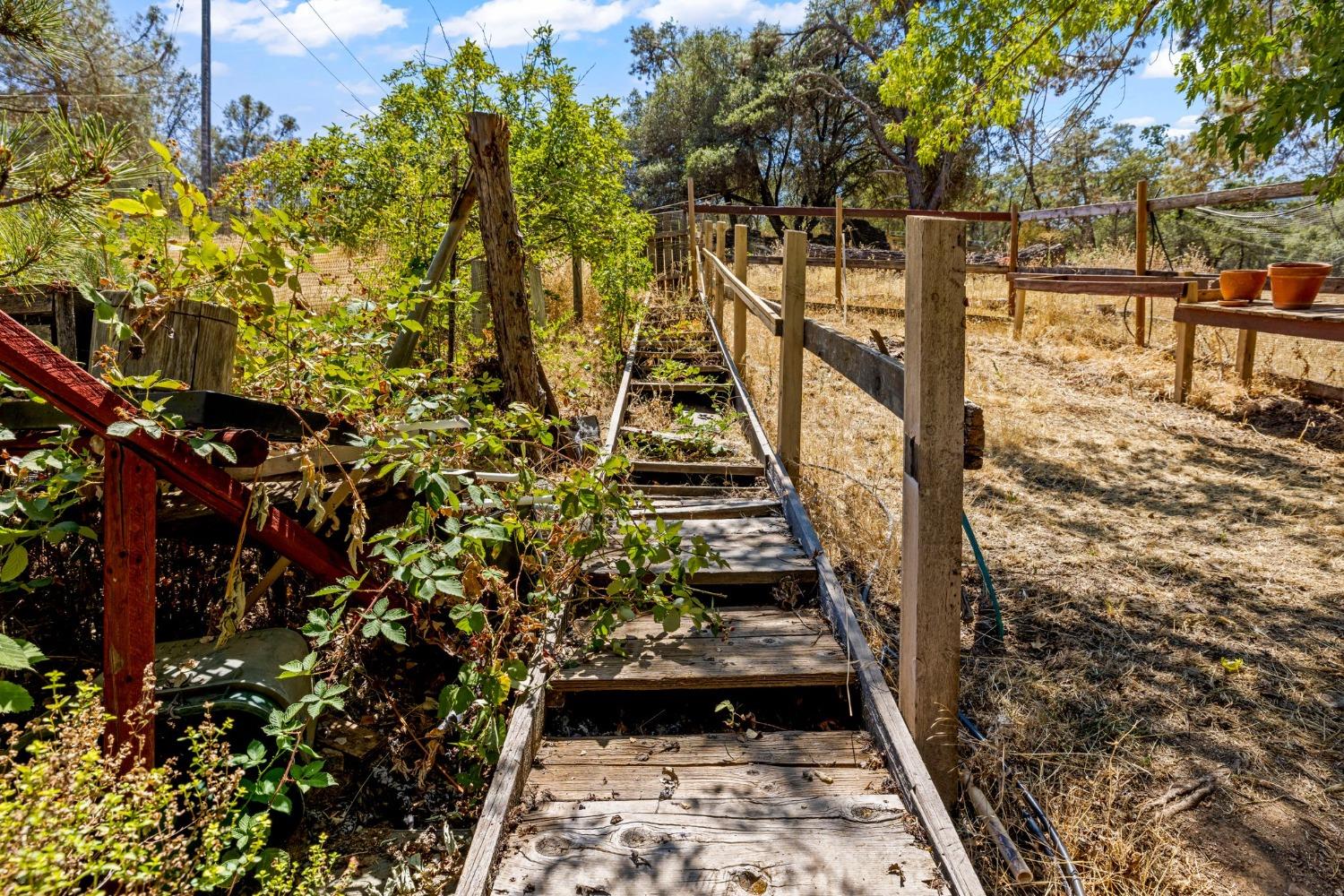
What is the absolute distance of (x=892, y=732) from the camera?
246 cm

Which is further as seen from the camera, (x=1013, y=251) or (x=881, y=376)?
(x=1013, y=251)

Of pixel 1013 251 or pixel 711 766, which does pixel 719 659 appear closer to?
pixel 711 766

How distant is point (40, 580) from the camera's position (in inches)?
95.6

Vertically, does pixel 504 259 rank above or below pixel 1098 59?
below

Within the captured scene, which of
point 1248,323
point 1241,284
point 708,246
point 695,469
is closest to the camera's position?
point 695,469

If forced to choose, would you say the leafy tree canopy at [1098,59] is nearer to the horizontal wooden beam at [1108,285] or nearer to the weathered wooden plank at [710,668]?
the horizontal wooden beam at [1108,285]

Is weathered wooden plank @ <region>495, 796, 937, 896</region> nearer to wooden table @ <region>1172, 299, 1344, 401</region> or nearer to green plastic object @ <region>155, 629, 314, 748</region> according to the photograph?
green plastic object @ <region>155, 629, 314, 748</region>

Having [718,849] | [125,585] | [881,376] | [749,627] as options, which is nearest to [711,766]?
[718,849]

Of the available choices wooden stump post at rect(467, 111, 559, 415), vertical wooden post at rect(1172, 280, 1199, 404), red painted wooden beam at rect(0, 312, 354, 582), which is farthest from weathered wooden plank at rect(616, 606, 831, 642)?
vertical wooden post at rect(1172, 280, 1199, 404)

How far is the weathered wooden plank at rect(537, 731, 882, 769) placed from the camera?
2.53 meters

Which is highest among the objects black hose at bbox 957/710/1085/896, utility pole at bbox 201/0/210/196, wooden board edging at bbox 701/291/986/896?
utility pole at bbox 201/0/210/196

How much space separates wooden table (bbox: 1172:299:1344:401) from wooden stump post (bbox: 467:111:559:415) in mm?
5574

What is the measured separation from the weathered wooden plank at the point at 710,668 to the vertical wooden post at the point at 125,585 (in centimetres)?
130

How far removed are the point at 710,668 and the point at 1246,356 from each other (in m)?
8.00
